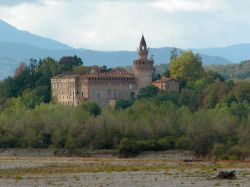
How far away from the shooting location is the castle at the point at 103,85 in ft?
420

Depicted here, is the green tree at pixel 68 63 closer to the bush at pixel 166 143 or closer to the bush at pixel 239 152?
the bush at pixel 166 143

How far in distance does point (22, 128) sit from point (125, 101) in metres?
24.4

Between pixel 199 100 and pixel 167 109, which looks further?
pixel 199 100

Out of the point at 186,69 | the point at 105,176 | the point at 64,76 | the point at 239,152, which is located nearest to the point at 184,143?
the point at 239,152

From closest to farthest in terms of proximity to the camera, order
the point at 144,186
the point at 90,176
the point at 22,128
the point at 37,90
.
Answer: the point at 144,186, the point at 90,176, the point at 22,128, the point at 37,90

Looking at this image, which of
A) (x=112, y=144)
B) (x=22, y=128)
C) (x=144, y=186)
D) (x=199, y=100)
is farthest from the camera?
(x=199, y=100)

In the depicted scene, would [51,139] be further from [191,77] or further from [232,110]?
[191,77]

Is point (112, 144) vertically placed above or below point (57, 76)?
below

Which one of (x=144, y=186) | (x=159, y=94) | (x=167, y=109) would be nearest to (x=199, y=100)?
(x=159, y=94)

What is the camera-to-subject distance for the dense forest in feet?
306

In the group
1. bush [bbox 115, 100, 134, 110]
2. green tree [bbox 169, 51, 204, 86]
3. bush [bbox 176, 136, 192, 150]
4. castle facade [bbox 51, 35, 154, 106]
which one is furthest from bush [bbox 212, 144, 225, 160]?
green tree [bbox 169, 51, 204, 86]

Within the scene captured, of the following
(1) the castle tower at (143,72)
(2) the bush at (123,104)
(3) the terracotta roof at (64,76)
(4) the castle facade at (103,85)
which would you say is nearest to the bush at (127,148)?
(2) the bush at (123,104)

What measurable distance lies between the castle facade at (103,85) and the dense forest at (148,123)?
2.57 meters

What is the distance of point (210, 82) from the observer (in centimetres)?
13288
